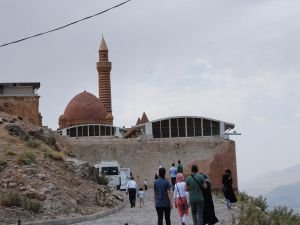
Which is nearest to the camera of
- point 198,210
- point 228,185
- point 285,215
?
point 198,210

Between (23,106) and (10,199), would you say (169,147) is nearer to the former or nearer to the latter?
(23,106)

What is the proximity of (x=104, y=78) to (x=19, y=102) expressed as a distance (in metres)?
21.2

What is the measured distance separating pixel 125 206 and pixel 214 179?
894 inches

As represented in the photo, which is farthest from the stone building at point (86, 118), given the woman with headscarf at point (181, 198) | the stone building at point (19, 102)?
the woman with headscarf at point (181, 198)

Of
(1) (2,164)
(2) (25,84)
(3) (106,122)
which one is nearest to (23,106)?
(2) (25,84)

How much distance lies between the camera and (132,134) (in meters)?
56.4

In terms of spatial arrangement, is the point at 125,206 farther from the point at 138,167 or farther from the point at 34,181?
the point at 138,167

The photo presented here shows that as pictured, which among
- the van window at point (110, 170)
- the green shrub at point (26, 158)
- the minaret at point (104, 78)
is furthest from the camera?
the minaret at point (104, 78)

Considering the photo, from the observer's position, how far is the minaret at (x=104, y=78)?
226 feet

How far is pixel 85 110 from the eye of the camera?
61.7m

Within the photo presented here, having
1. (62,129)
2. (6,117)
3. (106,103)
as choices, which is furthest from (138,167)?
(106,103)

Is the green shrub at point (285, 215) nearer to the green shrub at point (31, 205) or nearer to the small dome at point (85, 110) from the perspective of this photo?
the green shrub at point (31, 205)

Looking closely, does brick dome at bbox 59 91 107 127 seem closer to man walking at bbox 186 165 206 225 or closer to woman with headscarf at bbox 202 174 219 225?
woman with headscarf at bbox 202 174 219 225

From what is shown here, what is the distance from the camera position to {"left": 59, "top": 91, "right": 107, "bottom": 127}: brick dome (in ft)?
202
